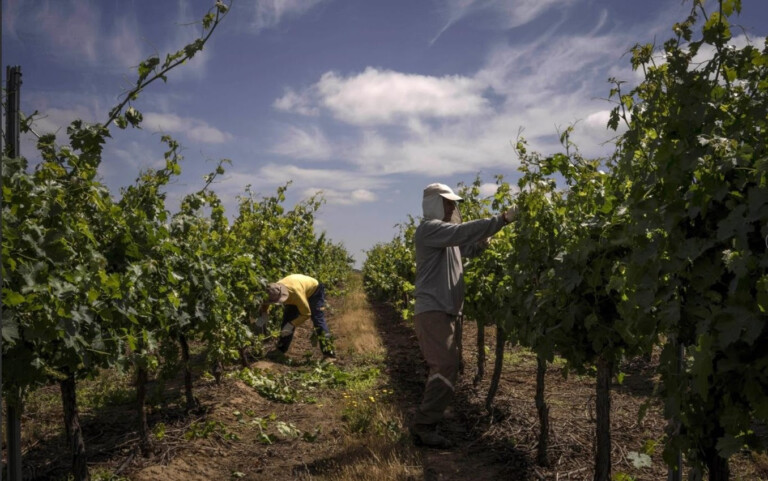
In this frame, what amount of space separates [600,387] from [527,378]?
3695mm

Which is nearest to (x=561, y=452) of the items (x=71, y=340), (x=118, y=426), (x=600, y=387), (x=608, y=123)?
(x=600, y=387)

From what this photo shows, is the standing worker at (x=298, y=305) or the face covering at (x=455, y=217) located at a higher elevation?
the face covering at (x=455, y=217)

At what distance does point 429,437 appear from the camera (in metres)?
5.05

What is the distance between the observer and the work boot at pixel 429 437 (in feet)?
16.6

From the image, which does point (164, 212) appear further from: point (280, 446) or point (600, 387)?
point (600, 387)

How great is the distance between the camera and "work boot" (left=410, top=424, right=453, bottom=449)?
5.05 metres

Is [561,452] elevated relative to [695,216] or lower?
lower

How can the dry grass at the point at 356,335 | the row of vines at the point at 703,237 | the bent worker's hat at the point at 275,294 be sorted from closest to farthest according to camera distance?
the row of vines at the point at 703,237, the bent worker's hat at the point at 275,294, the dry grass at the point at 356,335

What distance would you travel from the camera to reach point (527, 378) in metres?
7.46

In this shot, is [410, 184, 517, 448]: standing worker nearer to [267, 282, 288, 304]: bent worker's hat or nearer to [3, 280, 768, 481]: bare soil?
[3, 280, 768, 481]: bare soil

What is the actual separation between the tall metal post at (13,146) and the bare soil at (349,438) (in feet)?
4.26

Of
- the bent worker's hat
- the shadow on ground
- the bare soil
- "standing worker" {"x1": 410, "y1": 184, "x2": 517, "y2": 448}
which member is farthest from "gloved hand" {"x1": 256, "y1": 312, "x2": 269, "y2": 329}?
"standing worker" {"x1": 410, "y1": 184, "x2": 517, "y2": 448}

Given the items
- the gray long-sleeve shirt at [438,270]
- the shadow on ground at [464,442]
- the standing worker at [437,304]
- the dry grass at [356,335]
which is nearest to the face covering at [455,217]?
the standing worker at [437,304]

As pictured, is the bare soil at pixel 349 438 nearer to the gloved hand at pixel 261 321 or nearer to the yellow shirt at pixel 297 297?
the gloved hand at pixel 261 321
